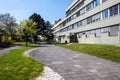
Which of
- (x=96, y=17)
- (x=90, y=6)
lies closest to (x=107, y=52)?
(x=96, y=17)

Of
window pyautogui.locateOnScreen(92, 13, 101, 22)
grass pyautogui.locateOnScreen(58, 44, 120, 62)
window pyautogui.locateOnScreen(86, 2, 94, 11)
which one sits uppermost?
window pyautogui.locateOnScreen(86, 2, 94, 11)

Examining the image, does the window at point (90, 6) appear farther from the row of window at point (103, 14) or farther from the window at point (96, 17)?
the window at point (96, 17)

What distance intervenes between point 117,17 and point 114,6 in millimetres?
2306

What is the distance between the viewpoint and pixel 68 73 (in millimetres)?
9703

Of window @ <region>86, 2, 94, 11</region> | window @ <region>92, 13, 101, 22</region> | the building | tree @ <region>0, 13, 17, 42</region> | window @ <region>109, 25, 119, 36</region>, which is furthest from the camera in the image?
tree @ <region>0, 13, 17, 42</region>

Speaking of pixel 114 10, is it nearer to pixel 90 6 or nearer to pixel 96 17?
pixel 96 17

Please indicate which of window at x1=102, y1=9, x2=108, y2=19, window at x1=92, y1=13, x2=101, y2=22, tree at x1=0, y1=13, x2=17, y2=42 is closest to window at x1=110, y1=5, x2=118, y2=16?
window at x1=102, y1=9, x2=108, y2=19

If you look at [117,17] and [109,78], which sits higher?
[117,17]

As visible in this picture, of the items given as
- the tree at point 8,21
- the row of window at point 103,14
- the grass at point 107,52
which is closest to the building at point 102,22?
the row of window at point 103,14

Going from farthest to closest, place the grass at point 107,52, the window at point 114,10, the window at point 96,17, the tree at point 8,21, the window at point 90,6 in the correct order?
the tree at point 8,21 → the window at point 90,6 → the window at point 96,17 → the window at point 114,10 → the grass at point 107,52

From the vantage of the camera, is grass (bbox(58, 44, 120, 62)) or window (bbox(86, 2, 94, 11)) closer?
grass (bbox(58, 44, 120, 62))

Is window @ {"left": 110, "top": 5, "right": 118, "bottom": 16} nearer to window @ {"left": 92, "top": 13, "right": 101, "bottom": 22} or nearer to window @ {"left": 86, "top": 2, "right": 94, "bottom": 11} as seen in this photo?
window @ {"left": 92, "top": 13, "right": 101, "bottom": 22}

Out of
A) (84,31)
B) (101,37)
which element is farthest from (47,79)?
(84,31)

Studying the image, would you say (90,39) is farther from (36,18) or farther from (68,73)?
(36,18)
